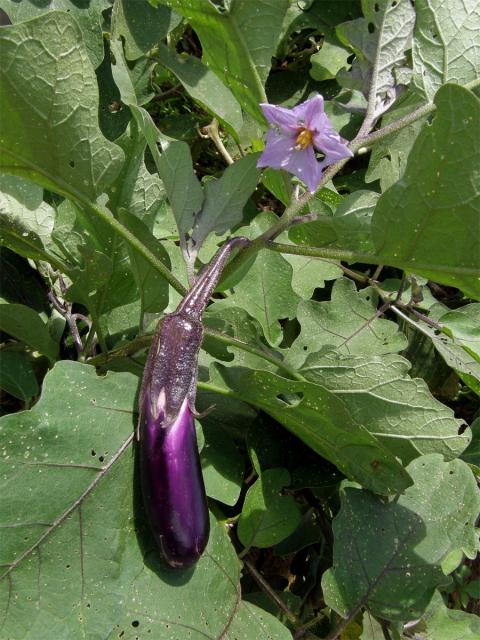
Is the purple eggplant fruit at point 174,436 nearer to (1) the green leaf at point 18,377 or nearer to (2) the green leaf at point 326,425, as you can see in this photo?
(2) the green leaf at point 326,425

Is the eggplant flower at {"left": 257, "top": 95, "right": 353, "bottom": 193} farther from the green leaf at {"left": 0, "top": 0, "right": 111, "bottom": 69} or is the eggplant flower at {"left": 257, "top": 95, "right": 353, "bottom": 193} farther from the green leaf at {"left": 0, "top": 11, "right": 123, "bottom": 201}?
the green leaf at {"left": 0, "top": 0, "right": 111, "bottom": 69}

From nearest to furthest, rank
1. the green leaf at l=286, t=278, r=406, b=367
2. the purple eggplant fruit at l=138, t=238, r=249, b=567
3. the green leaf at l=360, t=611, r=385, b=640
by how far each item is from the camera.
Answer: the purple eggplant fruit at l=138, t=238, r=249, b=567, the green leaf at l=360, t=611, r=385, b=640, the green leaf at l=286, t=278, r=406, b=367

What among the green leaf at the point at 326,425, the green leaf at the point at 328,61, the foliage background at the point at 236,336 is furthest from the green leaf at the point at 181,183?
the green leaf at the point at 328,61

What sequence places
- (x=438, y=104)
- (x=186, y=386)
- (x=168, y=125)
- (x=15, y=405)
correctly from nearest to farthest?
1. (x=438, y=104)
2. (x=186, y=386)
3. (x=15, y=405)
4. (x=168, y=125)

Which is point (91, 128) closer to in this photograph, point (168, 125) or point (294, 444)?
point (294, 444)

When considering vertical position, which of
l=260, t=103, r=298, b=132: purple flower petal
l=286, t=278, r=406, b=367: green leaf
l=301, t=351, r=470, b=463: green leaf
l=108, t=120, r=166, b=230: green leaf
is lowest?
l=286, t=278, r=406, b=367: green leaf

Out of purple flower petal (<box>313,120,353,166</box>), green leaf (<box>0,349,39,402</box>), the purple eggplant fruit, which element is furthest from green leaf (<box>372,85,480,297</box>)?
green leaf (<box>0,349,39,402</box>)

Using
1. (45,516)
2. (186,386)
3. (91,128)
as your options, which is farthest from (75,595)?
(91,128)
